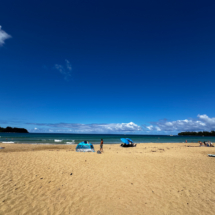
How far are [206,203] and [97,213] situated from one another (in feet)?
18.5

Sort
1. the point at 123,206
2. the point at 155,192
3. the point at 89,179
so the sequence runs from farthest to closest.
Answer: the point at 89,179, the point at 155,192, the point at 123,206

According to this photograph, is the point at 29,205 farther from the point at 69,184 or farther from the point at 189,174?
the point at 189,174

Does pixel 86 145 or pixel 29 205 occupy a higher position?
pixel 86 145

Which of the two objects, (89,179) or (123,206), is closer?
(123,206)

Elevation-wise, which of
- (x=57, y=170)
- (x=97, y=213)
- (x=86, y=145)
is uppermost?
(x=86, y=145)

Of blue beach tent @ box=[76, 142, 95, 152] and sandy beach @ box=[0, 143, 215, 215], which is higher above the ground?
blue beach tent @ box=[76, 142, 95, 152]

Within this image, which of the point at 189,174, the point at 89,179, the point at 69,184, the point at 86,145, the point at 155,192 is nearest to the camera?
the point at 155,192

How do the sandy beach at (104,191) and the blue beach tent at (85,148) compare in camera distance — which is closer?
the sandy beach at (104,191)

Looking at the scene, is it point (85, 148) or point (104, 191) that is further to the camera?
point (85, 148)

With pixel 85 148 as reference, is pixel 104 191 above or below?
below

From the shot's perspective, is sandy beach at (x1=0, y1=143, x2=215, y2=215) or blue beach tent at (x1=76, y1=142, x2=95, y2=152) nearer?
sandy beach at (x1=0, y1=143, x2=215, y2=215)

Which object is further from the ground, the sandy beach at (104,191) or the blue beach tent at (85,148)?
the blue beach tent at (85,148)

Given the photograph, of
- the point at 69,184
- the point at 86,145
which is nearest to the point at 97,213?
the point at 69,184

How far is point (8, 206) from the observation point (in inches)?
233
